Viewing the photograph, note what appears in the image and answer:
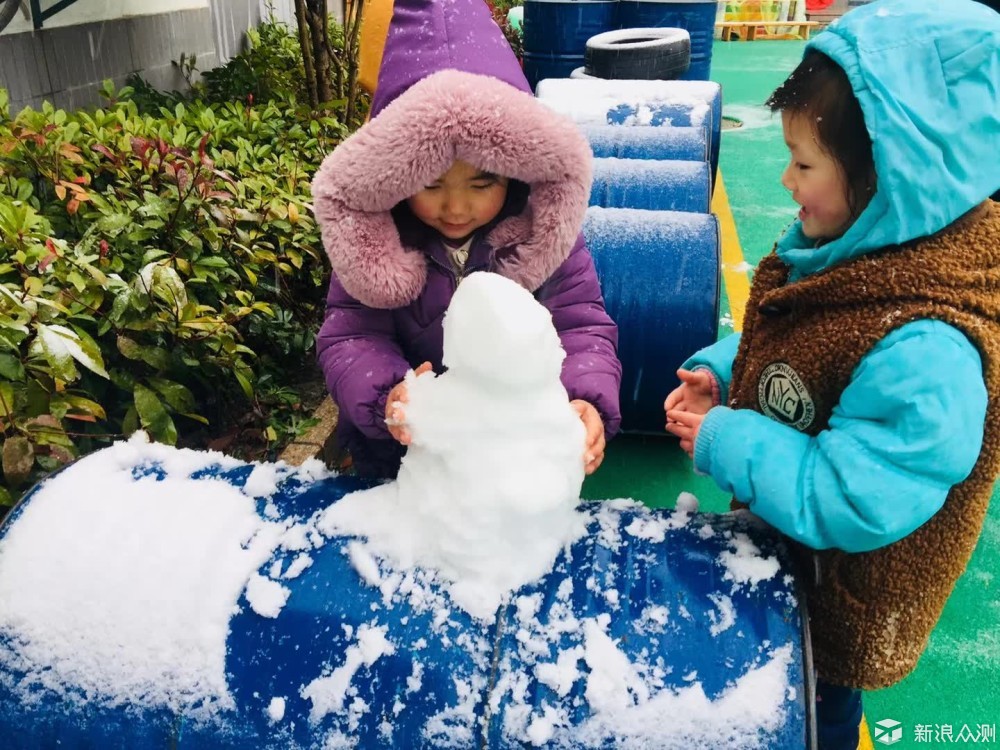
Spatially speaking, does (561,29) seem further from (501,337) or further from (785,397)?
(501,337)

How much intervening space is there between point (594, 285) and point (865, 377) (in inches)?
33.7

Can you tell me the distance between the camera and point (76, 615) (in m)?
1.24

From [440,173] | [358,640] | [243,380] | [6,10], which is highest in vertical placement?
[6,10]

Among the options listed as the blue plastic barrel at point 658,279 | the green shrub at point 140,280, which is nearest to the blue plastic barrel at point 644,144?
the blue plastic barrel at point 658,279

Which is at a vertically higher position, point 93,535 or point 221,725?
point 93,535

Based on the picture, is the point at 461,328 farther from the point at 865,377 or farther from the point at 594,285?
the point at 594,285

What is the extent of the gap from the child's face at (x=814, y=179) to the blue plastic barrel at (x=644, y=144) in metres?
2.24

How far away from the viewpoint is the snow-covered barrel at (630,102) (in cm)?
386

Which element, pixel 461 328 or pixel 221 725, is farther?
pixel 461 328

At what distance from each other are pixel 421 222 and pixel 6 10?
2.96 metres

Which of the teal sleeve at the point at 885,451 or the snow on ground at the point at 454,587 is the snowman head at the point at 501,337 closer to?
the snow on ground at the point at 454,587

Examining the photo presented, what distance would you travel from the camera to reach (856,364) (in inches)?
48.6

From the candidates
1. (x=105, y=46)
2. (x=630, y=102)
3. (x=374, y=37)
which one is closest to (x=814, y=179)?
(x=374, y=37)

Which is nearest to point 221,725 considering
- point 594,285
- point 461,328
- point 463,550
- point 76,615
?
point 76,615
